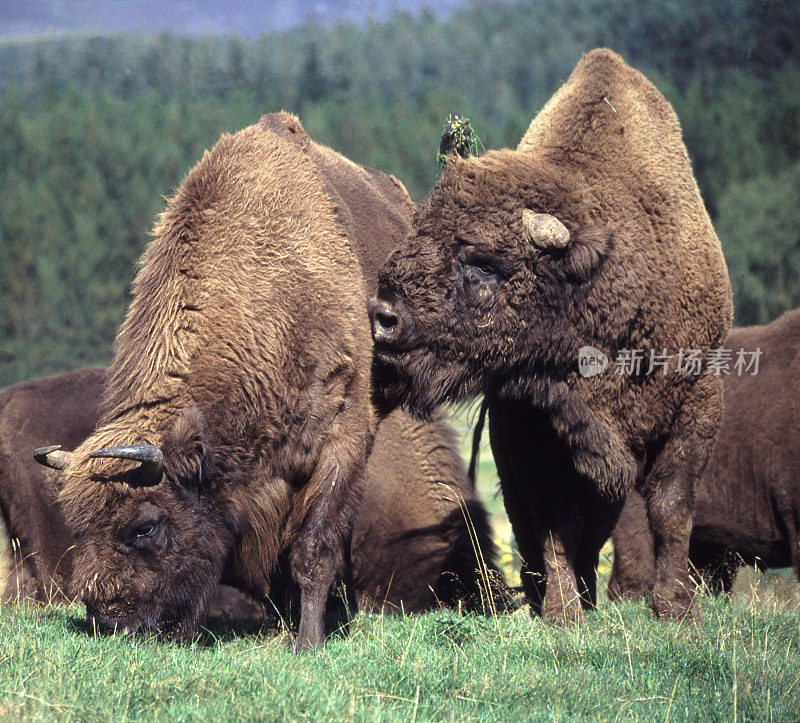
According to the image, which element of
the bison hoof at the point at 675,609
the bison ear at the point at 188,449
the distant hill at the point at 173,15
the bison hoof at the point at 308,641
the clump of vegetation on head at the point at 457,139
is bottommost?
the bison hoof at the point at 308,641

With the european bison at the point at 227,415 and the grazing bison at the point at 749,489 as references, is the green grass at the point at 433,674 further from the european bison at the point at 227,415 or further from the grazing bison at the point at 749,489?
the grazing bison at the point at 749,489

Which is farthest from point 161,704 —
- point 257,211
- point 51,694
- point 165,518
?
point 257,211

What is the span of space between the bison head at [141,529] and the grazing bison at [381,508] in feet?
6.82

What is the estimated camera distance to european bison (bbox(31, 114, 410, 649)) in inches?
174

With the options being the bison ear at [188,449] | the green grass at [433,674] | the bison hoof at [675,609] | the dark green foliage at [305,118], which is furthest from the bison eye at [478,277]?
the dark green foliage at [305,118]

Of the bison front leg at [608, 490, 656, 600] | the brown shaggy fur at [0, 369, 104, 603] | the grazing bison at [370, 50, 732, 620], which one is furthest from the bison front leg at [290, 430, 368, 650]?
the bison front leg at [608, 490, 656, 600]

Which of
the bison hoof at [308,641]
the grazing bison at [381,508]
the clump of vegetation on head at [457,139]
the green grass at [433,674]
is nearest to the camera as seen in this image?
the green grass at [433,674]

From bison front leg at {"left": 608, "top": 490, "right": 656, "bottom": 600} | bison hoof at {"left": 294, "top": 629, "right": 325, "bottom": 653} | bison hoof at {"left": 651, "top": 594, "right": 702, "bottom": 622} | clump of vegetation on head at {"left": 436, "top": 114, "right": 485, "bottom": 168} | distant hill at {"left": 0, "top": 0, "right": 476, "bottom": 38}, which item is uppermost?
distant hill at {"left": 0, "top": 0, "right": 476, "bottom": 38}

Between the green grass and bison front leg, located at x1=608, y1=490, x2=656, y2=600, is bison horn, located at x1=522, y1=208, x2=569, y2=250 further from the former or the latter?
bison front leg, located at x1=608, y1=490, x2=656, y2=600

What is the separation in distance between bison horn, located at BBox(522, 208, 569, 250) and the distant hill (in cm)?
1486

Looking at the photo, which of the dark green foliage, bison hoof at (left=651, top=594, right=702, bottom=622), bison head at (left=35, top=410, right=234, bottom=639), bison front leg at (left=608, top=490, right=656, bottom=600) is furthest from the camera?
the dark green foliage

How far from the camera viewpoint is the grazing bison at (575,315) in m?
4.79

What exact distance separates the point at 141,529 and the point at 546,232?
256 centimetres

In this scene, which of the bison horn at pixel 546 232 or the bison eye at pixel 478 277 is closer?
the bison horn at pixel 546 232
